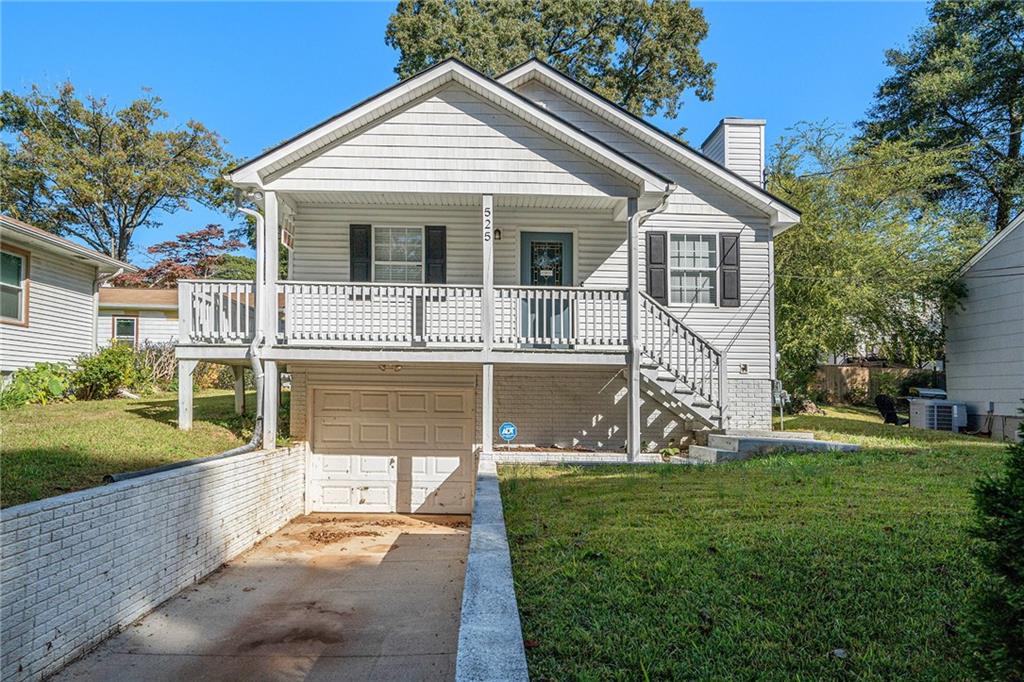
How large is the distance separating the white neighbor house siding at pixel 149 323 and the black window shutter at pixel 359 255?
56.3ft

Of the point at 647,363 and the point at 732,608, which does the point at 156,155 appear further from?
the point at 732,608

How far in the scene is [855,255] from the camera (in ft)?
54.5

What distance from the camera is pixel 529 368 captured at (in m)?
11.7

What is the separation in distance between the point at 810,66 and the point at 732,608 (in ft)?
64.1

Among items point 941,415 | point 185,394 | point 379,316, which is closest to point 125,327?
point 185,394

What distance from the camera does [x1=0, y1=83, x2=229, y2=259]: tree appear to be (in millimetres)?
26609

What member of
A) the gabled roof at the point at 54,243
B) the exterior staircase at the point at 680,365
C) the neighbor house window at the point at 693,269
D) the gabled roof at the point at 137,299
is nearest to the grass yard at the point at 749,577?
the exterior staircase at the point at 680,365

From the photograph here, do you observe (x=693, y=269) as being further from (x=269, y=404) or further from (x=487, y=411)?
(x=269, y=404)

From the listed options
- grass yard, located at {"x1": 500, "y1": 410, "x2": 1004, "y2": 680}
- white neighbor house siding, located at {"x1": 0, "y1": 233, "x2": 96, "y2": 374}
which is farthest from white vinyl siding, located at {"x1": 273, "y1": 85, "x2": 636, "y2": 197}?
white neighbor house siding, located at {"x1": 0, "y1": 233, "x2": 96, "y2": 374}

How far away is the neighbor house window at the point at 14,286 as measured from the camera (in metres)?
13.9

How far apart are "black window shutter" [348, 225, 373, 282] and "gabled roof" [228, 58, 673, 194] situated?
209cm

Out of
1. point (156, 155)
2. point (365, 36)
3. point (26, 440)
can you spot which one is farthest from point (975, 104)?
point (156, 155)

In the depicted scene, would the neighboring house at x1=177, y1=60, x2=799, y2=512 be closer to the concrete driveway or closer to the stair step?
the stair step

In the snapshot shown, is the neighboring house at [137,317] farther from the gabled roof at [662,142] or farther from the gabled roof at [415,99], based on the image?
→ the gabled roof at [662,142]
